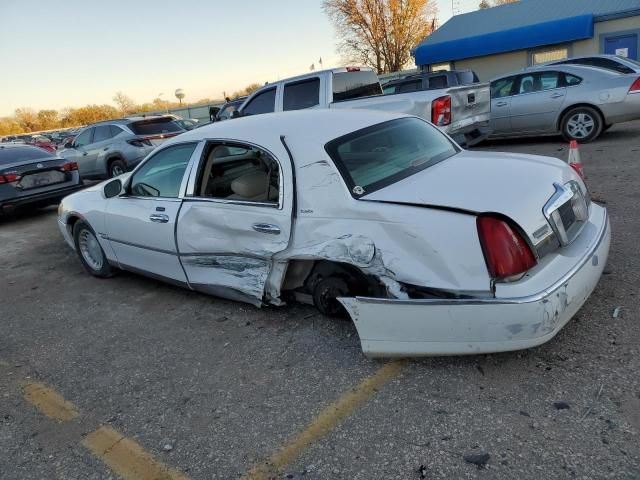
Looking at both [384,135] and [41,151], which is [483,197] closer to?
[384,135]

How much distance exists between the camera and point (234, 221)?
11.8ft

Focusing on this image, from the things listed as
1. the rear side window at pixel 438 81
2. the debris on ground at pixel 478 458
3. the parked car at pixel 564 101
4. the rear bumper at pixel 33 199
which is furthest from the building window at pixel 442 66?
the debris on ground at pixel 478 458

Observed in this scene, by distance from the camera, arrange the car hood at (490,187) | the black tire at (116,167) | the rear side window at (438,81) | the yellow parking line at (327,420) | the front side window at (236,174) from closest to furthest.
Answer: the yellow parking line at (327,420) < the car hood at (490,187) < the front side window at (236,174) < the black tire at (116,167) < the rear side window at (438,81)

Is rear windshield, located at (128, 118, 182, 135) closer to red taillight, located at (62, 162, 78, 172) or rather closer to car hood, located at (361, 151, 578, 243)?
red taillight, located at (62, 162, 78, 172)

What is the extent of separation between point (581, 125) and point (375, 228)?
28.0ft

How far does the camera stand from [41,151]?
375 inches

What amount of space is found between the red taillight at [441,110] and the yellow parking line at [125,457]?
18.7 ft

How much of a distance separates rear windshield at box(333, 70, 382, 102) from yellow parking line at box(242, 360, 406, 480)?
20.1 ft

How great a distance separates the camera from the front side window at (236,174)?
374 cm

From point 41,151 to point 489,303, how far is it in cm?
958

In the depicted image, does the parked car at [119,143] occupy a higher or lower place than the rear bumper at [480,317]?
higher

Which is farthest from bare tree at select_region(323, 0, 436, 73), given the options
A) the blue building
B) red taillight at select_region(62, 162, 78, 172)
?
red taillight at select_region(62, 162, 78, 172)

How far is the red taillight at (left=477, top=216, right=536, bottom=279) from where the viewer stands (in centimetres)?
256

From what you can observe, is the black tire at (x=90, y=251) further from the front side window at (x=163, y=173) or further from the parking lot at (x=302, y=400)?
the parking lot at (x=302, y=400)
